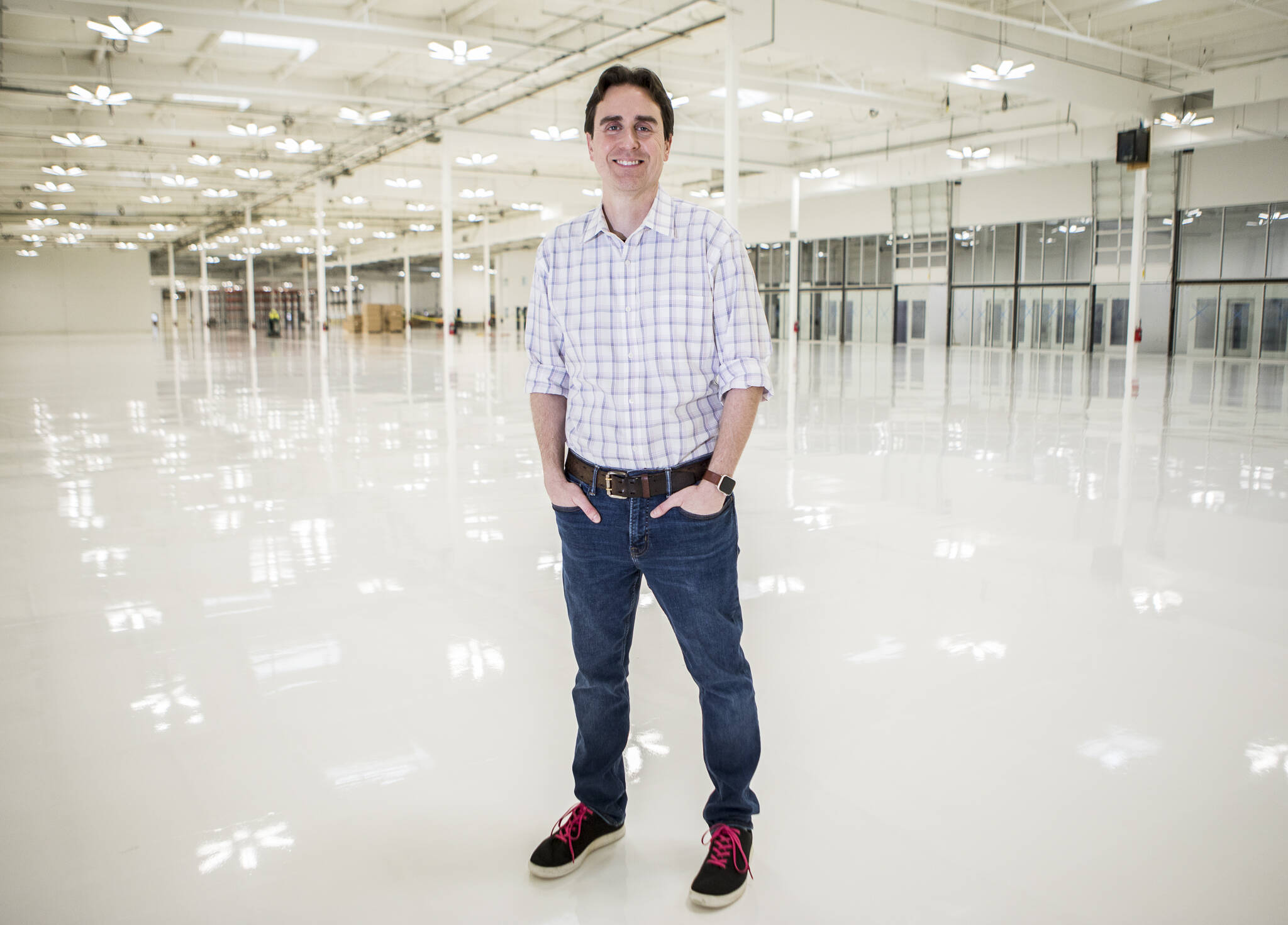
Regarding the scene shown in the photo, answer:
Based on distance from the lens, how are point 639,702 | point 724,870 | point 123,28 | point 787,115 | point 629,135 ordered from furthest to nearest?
point 787,115
point 123,28
point 639,702
point 724,870
point 629,135

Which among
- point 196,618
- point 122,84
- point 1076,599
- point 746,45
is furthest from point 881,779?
point 122,84

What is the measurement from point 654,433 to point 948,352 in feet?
95.4

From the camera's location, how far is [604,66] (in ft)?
60.6

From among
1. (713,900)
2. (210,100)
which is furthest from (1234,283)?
(713,900)

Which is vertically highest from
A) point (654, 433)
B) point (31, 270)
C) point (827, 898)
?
point (31, 270)

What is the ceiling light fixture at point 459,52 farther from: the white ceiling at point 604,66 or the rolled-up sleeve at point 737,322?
the rolled-up sleeve at point 737,322

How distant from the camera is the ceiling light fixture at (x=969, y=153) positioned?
2489 cm

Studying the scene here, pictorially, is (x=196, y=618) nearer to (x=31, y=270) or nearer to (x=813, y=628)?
(x=813, y=628)

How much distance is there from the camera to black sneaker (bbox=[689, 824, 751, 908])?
6.82 ft

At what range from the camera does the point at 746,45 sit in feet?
47.6

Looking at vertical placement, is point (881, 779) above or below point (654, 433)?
below

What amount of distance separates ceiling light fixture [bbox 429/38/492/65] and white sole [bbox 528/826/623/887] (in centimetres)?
1577

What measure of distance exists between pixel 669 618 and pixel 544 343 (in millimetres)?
757

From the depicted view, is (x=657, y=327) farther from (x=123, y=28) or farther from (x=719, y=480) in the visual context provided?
(x=123, y=28)
